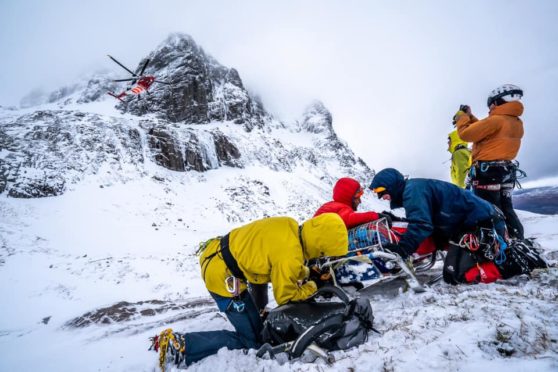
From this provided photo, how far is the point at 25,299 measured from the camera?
261 inches

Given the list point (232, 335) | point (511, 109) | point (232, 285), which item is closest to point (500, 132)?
point (511, 109)

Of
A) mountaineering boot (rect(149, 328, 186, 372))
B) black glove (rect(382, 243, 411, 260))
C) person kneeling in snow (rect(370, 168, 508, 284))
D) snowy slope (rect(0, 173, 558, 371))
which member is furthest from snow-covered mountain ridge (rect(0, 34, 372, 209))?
person kneeling in snow (rect(370, 168, 508, 284))

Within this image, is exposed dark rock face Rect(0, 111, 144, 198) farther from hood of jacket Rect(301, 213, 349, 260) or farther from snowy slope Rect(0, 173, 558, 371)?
hood of jacket Rect(301, 213, 349, 260)

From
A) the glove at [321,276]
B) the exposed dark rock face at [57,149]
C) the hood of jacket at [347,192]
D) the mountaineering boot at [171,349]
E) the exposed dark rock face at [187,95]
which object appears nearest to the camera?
the mountaineering boot at [171,349]

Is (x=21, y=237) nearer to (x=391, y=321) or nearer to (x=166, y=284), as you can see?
(x=166, y=284)

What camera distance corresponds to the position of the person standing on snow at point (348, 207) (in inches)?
161

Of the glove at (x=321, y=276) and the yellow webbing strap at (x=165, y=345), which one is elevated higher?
the glove at (x=321, y=276)

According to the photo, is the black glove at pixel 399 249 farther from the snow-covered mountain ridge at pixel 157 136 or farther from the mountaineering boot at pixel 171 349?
the snow-covered mountain ridge at pixel 157 136

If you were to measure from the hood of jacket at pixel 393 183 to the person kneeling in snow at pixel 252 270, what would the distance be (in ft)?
3.38

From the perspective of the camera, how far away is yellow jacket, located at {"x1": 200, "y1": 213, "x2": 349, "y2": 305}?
111 inches

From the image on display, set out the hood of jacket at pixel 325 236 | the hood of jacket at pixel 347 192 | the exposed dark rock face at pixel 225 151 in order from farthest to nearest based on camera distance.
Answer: the exposed dark rock face at pixel 225 151 < the hood of jacket at pixel 347 192 < the hood of jacket at pixel 325 236

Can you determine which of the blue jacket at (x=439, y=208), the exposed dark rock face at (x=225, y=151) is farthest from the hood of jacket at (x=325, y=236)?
the exposed dark rock face at (x=225, y=151)

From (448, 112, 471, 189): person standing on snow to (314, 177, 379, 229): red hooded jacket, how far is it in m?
3.06

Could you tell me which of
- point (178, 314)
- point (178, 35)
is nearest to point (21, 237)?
point (178, 314)
